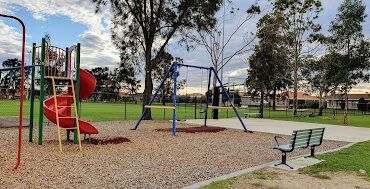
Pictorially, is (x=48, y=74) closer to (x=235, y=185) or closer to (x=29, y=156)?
(x=29, y=156)

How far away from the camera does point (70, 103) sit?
12383 mm

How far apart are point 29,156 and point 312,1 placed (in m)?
34.5

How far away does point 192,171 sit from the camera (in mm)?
8062

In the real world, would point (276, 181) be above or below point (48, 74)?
below

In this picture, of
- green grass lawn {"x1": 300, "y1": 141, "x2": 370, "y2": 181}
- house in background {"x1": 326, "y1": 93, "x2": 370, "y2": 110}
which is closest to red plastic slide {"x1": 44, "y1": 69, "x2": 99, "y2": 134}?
green grass lawn {"x1": 300, "y1": 141, "x2": 370, "y2": 181}

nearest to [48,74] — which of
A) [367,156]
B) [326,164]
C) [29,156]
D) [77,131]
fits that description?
[77,131]

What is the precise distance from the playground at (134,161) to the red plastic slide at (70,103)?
49cm

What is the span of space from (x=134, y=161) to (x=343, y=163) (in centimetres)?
461

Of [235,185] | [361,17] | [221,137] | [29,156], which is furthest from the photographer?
[361,17]

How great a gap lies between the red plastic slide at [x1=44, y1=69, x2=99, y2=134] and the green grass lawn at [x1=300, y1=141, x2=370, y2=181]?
6.03 meters

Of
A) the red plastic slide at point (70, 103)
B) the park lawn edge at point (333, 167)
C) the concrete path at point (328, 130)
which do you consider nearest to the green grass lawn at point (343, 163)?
the park lawn edge at point (333, 167)

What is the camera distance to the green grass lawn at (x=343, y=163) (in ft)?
27.6

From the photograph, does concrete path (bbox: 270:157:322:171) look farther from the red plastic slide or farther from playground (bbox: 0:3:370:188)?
the red plastic slide

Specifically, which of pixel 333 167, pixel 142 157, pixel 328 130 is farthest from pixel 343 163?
pixel 328 130
